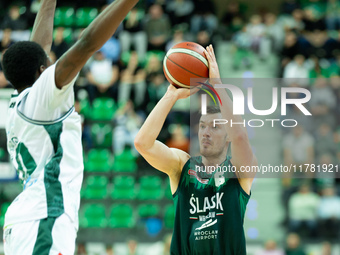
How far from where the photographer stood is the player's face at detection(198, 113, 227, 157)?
15.5ft

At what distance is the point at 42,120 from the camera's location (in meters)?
3.72

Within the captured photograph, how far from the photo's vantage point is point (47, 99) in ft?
11.9

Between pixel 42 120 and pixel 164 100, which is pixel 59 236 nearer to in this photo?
pixel 42 120

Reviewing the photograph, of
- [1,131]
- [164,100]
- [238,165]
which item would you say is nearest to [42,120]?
[164,100]

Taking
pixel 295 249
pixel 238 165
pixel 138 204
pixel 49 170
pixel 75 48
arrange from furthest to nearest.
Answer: pixel 138 204, pixel 295 249, pixel 238 165, pixel 49 170, pixel 75 48

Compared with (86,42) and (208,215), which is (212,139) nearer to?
(208,215)

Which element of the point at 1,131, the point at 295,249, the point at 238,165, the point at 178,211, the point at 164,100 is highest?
the point at 1,131

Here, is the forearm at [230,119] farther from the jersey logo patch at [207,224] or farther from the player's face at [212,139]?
the jersey logo patch at [207,224]

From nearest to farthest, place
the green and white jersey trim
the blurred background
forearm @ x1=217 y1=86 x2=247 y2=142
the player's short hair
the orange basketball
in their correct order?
the green and white jersey trim, the player's short hair, forearm @ x1=217 y1=86 x2=247 y2=142, the orange basketball, the blurred background

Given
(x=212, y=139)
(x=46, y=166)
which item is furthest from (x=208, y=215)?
(x=46, y=166)

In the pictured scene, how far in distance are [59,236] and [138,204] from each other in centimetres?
884

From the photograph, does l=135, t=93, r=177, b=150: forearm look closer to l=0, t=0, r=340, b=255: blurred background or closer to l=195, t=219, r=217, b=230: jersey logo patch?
l=195, t=219, r=217, b=230: jersey logo patch

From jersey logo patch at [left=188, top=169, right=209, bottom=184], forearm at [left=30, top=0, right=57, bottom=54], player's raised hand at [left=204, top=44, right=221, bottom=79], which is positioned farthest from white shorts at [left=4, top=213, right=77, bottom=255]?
player's raised hand at [left=204, top=44, right=221, bottom=79]

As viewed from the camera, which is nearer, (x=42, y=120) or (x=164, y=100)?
(x=42, y=120)
